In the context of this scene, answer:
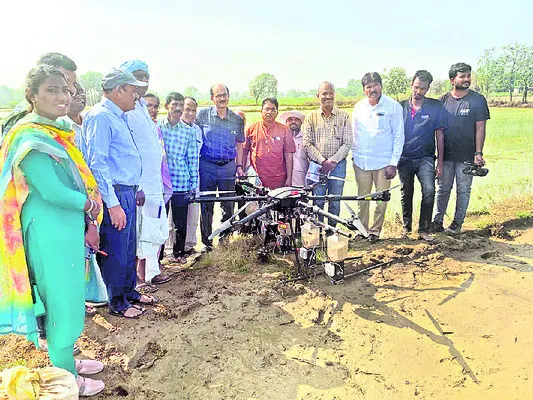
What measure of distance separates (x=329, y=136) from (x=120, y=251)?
3166 millimetres

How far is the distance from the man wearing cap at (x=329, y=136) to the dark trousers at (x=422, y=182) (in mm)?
995

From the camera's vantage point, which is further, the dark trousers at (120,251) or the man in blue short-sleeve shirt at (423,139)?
the man in blue short-sleeve shirt at (423,139)

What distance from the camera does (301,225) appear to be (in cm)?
431

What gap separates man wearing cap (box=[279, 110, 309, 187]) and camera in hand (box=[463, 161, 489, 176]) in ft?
7.31

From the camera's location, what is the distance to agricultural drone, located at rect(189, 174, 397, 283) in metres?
3.72

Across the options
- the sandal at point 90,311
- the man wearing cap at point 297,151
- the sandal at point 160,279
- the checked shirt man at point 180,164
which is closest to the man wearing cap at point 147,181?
the sandal at point 160,279

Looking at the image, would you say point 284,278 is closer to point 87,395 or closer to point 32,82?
point 87,395

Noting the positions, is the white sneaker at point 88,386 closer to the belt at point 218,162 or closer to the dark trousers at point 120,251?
the dark trousers at point 120,251

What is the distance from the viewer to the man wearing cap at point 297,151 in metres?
5.98

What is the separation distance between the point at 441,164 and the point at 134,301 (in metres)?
4.57

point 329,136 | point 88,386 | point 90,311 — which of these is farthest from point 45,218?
point 329,136

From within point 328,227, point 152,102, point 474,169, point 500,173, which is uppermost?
point 152,102

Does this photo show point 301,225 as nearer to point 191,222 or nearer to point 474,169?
point 191,222

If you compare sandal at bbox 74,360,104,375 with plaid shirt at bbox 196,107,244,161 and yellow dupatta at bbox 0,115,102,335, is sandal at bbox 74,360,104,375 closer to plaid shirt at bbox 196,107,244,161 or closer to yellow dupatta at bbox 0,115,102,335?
yellow dupatta at bbox 0,115,102,335
